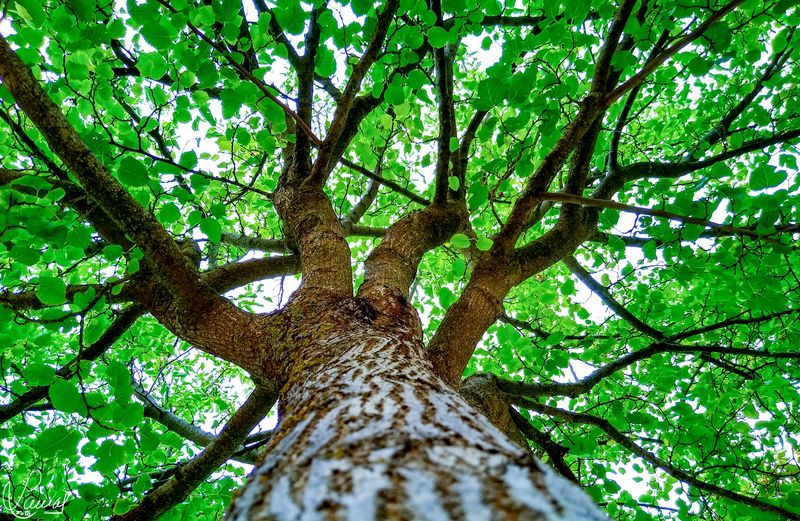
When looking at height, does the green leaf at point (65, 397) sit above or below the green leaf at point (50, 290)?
below

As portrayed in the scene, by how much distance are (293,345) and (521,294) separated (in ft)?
17.3

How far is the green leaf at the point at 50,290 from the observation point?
2.08 m

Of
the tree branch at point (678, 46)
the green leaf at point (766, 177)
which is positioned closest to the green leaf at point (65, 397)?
the tree branch at point (678, 46)

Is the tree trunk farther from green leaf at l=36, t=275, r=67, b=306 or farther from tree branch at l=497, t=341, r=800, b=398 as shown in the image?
tree branch at l=497, t=341, r=800, b=398

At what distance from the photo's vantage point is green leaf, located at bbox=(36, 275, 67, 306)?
2080 millimetres

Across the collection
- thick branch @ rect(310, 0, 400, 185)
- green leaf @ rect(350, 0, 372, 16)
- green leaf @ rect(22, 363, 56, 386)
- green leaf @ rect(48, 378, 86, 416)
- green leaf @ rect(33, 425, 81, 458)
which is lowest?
green leaf @ rect(33, 425, 81, 458)

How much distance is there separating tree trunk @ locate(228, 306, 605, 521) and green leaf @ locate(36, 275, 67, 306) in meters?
1.64

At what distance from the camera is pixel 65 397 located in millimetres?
1958

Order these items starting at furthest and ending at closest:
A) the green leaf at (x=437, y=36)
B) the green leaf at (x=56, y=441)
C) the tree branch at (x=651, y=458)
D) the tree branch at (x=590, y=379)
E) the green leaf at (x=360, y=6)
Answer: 1. the tree branch at (x=590, y=379)
2. the tree branch at (x=651, y=458)
3. the green leaf at (x=437, y=36)
4. the green leaf at (x=360, y=6)
5. the green leaf at (x=56, y=441)

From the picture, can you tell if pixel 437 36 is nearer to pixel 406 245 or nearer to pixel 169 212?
pixel 406 245

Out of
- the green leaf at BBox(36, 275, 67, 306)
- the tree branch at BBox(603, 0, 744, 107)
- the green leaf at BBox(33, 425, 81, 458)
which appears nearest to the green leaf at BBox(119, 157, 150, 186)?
the green leaf at BBox(36, 275, 67, 306)

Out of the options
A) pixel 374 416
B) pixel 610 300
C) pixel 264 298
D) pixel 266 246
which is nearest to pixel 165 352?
pixel 264 298

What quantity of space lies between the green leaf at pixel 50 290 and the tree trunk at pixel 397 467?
1644 millimetres

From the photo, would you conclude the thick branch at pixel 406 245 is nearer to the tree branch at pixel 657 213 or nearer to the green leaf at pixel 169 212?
the tree branch at pixel 657 213
